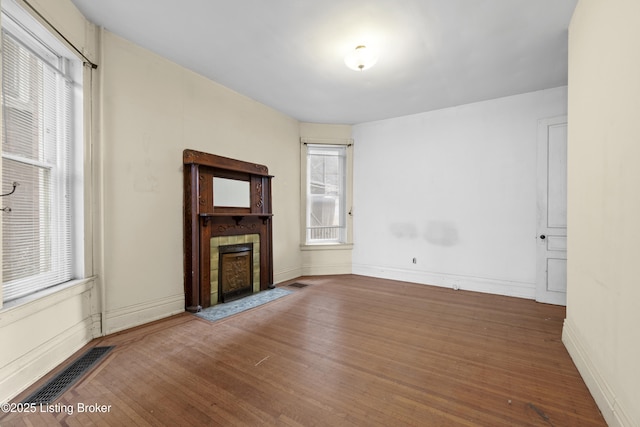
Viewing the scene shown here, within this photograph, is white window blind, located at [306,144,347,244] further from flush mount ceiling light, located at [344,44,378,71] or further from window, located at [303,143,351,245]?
flush mount ceiling light, located at [344,44,378,71]

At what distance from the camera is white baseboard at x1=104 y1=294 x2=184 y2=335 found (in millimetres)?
2677

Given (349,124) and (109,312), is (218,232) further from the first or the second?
(349,124)

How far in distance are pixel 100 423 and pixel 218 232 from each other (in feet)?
7.33

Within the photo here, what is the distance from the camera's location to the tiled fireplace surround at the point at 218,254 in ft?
11.5

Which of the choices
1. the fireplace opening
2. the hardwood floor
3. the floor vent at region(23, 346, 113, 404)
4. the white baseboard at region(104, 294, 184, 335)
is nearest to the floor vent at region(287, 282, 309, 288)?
the fireplace opening

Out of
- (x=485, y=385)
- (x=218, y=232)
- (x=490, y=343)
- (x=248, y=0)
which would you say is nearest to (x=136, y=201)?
(x=218, y=232)

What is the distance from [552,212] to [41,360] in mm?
5599

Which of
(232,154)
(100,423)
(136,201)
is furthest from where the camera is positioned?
(232,154)

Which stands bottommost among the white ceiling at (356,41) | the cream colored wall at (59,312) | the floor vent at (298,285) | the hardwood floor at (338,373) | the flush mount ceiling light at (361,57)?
the floor vent at (298,285)

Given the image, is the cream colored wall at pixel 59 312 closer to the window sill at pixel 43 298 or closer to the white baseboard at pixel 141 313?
the window sill at pixel 43 298

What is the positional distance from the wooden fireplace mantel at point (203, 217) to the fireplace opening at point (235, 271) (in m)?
0.19

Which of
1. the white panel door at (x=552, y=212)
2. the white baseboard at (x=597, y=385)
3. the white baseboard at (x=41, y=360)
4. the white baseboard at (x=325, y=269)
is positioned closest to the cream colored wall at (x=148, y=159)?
the white baseboard at (x=41, y=360)

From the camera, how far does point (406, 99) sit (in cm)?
422

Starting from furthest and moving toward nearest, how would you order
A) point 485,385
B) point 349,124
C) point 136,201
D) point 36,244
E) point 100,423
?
point 349,124
point 136,201
point 36,244
point 485,385
point 100,423
